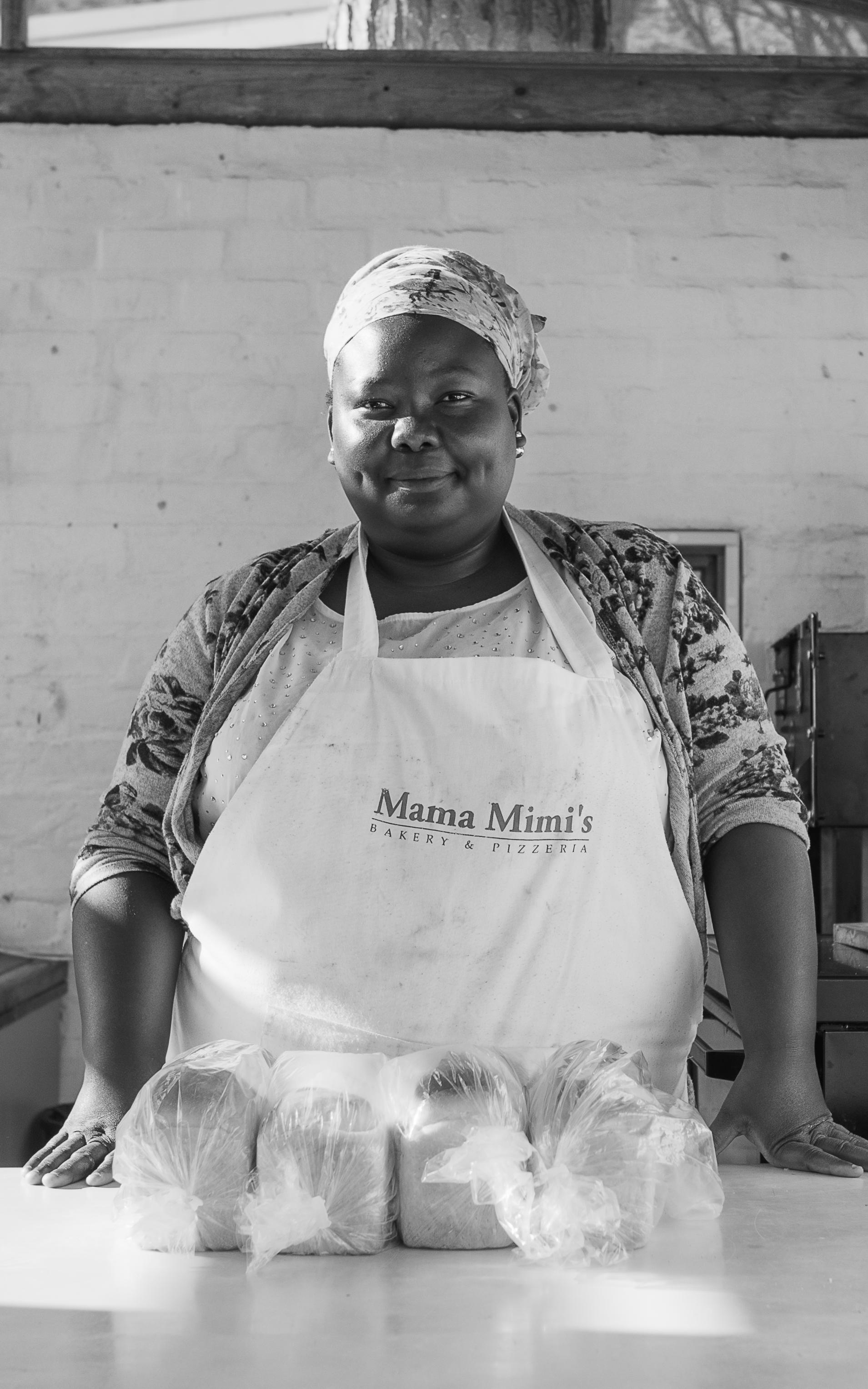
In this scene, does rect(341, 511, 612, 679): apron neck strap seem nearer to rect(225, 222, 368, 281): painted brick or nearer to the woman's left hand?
the woman's left hand

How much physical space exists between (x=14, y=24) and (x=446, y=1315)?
2714mm

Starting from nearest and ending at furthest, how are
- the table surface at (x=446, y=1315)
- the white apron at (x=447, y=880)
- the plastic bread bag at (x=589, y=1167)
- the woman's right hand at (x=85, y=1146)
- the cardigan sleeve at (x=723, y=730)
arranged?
1. the table surface at (x=446, y=1315)
2. the plastic bread bag at (x=589, y=1167)
3. the woman's right hand at (x=85, y=1146)
4. the white apron at (x=447, y=880)
5. the cardigan sleeve at (x=723, y=730)

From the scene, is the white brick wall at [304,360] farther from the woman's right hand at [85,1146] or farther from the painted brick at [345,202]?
the woman's right hand at [85,1146]

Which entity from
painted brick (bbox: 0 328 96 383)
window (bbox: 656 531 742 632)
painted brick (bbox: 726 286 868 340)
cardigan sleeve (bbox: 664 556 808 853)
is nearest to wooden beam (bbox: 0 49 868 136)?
painted brick (bbox: 726 286 868 340)

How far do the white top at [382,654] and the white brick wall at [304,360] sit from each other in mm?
1403

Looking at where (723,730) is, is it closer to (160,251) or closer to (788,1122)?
(788,1122)

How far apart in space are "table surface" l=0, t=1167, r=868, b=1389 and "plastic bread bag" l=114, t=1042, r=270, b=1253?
19 millimetres

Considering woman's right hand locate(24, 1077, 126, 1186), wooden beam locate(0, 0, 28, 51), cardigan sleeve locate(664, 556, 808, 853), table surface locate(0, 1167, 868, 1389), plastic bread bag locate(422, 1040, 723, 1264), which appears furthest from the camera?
wooden beam locate(0, 0, 28, 51)

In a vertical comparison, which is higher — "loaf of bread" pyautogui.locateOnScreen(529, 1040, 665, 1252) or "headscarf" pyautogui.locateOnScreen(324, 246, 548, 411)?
"headscarf" pyautogui.locateOnScreen(324, 246, 548, 411)

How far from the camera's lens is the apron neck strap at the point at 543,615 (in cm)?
127

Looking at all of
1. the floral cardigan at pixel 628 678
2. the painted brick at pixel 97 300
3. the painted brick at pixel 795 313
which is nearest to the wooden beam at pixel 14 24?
the painted brick at pixel 97 300

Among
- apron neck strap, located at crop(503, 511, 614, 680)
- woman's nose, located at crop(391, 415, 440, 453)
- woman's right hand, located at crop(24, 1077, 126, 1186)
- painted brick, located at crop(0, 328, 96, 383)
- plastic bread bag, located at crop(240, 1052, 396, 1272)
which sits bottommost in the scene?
woman's right hand, located at crop(24, 1077, 126, 1186)

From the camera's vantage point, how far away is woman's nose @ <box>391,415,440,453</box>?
49.6 inches

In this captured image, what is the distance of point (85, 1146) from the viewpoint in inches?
40.6
